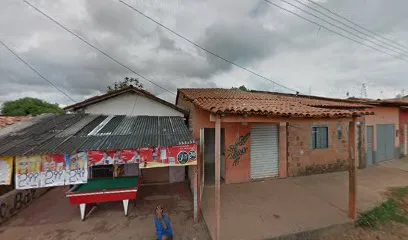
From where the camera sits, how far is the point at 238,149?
7.95 m

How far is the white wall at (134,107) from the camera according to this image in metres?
7.98

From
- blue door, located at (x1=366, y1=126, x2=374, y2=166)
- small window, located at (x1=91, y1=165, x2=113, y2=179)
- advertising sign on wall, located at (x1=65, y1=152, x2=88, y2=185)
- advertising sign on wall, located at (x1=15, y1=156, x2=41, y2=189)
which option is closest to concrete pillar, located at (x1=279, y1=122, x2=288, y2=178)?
blue door, located at (x1=366, y1=126, x2=374, y2=166)

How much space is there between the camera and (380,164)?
34.9 feet

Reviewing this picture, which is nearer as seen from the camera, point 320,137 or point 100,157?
point 100,157

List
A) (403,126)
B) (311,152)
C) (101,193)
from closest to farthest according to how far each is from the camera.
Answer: (101,193), (311,152), (403,126)

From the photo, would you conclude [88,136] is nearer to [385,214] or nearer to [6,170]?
[6,170]

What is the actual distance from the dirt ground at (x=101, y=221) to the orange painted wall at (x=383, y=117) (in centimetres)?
1045

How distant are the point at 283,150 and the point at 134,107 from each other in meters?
6.66

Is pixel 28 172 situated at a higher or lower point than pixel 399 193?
higher

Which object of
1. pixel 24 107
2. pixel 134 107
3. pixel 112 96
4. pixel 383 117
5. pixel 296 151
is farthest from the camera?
pixel 24 107

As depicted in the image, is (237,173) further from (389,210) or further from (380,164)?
(380,164)

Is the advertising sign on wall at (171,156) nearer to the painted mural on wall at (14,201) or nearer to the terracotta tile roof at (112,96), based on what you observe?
the terracotta tile roof at (112,96)

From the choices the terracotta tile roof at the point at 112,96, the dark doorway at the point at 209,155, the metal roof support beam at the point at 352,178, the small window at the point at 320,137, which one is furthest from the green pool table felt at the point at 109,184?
the small window at the point at 320,137

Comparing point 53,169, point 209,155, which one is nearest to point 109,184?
point 53,169
